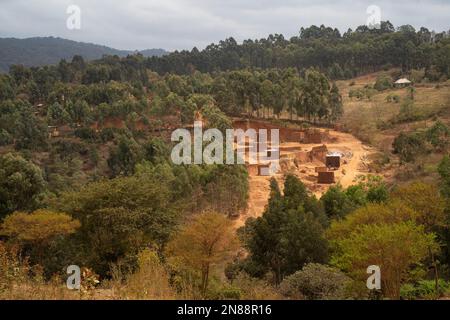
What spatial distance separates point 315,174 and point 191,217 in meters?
13.0

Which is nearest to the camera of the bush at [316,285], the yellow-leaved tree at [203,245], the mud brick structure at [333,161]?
the bush at [316,285]

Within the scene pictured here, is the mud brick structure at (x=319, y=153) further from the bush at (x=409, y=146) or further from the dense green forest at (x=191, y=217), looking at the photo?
the dense green forest at (x=191, y=217)

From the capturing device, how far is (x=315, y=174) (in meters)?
32.3

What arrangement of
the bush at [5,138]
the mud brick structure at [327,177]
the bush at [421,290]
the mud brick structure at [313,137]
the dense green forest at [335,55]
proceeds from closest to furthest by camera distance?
the bush at [421,290] < the mud brick structure at [327,177] < the mud brick structure at [313,137] < the bush at [5,138] < the dense green forest at [335,55]

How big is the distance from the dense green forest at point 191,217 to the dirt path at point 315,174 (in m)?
1.02

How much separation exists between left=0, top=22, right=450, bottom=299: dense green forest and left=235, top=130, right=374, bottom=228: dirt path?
102 centimetres

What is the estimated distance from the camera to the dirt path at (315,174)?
26.8m

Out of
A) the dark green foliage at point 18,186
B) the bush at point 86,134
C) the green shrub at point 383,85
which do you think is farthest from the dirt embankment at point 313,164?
the bush at point 86,134

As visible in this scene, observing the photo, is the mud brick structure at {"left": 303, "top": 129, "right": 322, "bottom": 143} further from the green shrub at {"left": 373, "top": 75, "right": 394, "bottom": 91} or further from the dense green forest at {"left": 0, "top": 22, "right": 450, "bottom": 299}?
the green shrub at {"left": 373, "top": 75, "right": 394, "bottom": 91}

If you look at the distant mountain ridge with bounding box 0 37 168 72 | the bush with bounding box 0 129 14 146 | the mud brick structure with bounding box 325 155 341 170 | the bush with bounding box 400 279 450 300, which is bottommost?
the bush with bounding box 400 279 450 300

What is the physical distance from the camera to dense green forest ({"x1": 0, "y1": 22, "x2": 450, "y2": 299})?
35.0 ft

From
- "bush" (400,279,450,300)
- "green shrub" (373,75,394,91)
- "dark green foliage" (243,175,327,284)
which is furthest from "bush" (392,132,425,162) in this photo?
"green shrub" (373,75,394,91)
